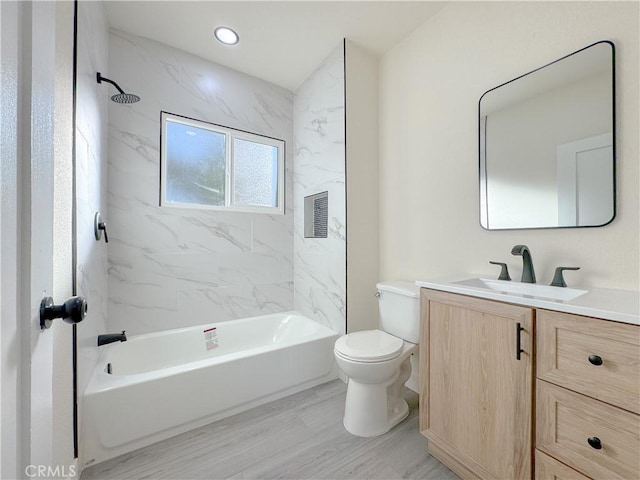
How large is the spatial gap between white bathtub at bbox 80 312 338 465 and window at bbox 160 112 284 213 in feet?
3.70

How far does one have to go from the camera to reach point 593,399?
0.86 metres

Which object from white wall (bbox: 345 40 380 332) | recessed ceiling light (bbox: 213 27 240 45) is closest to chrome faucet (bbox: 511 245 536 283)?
white wall (bbox: 345 40 380 332)

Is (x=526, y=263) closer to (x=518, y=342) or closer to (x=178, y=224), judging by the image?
(x=518, y=342)

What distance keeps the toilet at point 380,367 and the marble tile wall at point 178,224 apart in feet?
4.19

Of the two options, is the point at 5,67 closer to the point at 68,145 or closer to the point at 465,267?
the point at 68,145

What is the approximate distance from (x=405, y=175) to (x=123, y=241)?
2239mm

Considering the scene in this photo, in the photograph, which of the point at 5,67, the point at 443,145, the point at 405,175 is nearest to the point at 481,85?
the point at 443,145

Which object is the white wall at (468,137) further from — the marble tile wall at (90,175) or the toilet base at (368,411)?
the marble tile wall at (90,175)

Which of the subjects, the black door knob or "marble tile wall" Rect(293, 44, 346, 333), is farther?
"marble tile wall" Rect(293, 44, 346, 333)

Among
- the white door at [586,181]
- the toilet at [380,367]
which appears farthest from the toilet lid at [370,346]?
the white door at [586,181]

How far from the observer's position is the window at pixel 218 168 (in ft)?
7.61

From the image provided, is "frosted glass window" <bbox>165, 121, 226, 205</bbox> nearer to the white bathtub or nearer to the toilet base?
the white bathtub

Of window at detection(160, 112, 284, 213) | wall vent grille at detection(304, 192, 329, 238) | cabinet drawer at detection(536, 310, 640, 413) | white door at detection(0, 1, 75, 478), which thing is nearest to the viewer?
white door at detection(0, 1, 75, 478)

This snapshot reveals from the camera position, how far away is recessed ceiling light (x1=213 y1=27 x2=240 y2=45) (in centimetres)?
208
